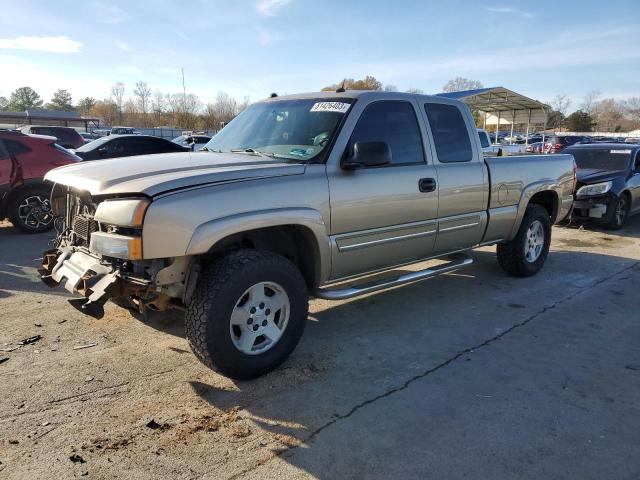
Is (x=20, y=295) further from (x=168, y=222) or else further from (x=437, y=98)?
(x=437, y=98)

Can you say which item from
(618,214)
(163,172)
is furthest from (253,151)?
(618,214)

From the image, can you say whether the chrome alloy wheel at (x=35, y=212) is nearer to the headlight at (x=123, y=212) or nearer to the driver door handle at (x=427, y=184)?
the headlight at (x=123, y=212)

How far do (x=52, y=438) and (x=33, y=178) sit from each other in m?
6.59

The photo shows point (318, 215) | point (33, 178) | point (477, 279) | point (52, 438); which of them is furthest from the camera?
point (33, 178)

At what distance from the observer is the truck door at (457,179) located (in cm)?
464

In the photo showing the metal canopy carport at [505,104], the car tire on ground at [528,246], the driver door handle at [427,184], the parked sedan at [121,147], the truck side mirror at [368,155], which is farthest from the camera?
the metal canopy carport at [505,104]

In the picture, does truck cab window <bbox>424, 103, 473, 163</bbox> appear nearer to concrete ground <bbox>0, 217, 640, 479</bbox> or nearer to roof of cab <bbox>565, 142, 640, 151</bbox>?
concrete ground <bbox>0, 217, 640, 479</bbox>

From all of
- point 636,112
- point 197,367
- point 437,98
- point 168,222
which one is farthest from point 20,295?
point 636,112

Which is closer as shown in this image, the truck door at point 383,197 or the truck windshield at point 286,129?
the truck door at point 383,197

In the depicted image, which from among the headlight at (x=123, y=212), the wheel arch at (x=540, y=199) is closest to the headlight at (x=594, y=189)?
the wheel arch at (x=540, y=199)

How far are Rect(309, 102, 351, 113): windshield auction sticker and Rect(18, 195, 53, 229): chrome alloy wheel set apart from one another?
19.4ft

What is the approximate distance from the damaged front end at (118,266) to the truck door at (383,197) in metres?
1.28

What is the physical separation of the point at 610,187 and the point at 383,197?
294 inches

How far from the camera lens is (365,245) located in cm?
403
